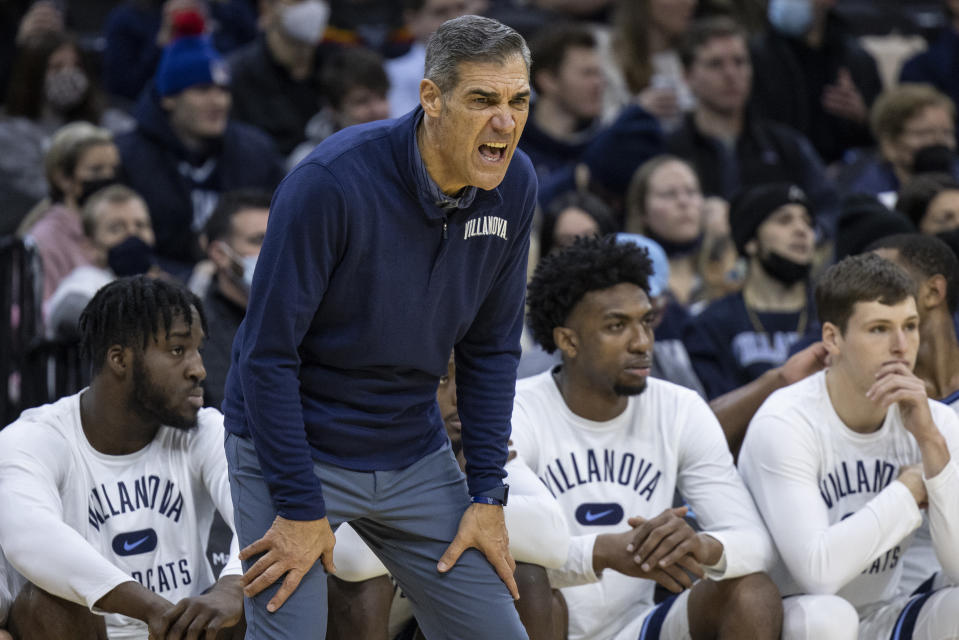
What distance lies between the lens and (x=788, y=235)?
6148 millimetres

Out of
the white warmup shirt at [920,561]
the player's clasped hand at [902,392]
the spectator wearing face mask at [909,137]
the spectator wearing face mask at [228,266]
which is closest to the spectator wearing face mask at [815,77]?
the spectator wearing face mask at [909,137]

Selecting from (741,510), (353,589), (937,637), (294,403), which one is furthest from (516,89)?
(937,637)

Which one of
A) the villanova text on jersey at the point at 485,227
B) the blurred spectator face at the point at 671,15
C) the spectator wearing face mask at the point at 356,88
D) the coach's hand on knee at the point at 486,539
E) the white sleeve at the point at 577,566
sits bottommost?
the white sleeve at the point at 577,566

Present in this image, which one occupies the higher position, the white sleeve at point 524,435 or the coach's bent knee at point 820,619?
the white sleeve at point 524,435

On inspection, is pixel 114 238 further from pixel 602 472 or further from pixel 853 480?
pixel 853 480

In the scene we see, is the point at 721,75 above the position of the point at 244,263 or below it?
above

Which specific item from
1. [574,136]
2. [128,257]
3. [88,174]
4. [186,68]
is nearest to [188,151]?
[186,68]

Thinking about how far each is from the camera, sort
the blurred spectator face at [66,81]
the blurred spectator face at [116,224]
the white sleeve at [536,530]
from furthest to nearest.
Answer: the blurred spectator face at [66,81] → the blurred spectator face at [116,224] → the white sleeve at [536,530]

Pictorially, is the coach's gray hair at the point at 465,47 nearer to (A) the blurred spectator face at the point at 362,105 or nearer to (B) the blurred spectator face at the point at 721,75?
(A) the blurred spectator face at the point at 362,105

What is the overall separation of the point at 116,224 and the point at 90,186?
1.71 feet

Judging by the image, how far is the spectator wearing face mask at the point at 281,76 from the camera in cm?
806

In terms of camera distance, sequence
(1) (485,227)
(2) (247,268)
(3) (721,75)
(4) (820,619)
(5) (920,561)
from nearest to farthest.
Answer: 1. (1) (485,227)
2. (4) (820,619)
3. (5) (920,561)
4. (2) (247,268)
5. (3) (721,75)

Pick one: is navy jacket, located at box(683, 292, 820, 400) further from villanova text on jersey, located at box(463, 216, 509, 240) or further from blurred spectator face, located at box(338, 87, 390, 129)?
villanova text on jersey, located at box(463, 216, 509, 240)

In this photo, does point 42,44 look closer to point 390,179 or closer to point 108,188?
point 108,188
